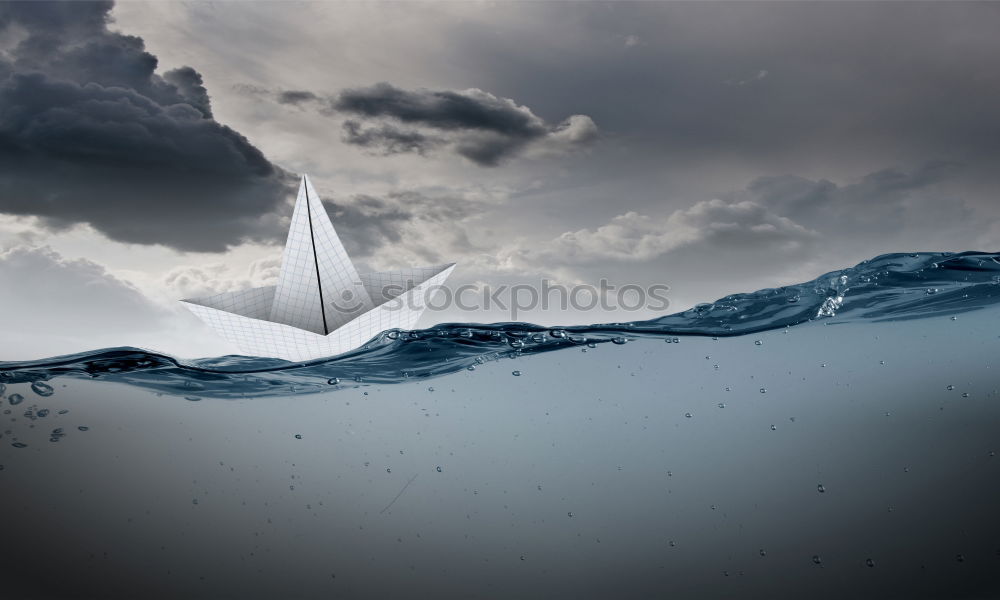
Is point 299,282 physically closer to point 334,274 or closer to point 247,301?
point 334,274

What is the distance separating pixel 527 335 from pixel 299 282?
249 cm

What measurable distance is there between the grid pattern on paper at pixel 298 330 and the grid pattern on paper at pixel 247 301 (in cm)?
10

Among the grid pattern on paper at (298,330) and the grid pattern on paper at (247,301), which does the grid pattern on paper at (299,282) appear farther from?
the grid pattern on paper at (298,330)

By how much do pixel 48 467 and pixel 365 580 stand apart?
3.52 m

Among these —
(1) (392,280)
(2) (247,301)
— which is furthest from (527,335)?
(2) (247,301)

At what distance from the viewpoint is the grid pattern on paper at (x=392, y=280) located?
15.7 ft

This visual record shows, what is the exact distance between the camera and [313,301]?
447 centimetres

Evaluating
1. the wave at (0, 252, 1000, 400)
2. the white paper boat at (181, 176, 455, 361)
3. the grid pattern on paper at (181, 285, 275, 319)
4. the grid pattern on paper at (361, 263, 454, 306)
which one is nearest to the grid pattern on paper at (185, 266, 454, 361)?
the white paper boat at (181, 176, 455, 361)

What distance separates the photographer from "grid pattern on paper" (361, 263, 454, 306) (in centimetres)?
479

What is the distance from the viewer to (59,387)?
5820 millimetres

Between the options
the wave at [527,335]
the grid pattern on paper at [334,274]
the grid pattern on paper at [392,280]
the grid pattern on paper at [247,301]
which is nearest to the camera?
the grid pattern on paper at [334,274]

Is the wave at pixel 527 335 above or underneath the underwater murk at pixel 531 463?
above

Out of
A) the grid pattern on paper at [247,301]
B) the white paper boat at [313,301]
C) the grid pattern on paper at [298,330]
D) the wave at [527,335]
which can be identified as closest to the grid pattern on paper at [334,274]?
the white paper boat at [313,301]

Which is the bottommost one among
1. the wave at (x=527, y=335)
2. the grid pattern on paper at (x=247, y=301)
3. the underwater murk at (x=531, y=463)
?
the underwater murk at (x=531, y=463)
